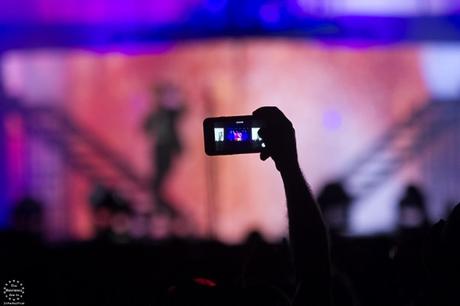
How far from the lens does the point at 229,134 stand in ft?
11.2

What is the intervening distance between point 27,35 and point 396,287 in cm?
1518

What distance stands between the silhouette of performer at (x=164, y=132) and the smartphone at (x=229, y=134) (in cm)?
1472

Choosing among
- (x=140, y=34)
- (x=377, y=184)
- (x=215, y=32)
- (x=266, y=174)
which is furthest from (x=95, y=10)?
(x=377, y=184)

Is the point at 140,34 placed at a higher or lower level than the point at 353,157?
higher

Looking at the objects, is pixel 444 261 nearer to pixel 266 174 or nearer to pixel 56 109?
pixel 266 174

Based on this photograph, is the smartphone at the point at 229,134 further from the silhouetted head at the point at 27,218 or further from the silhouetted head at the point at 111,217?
the silhouetted head at the point at 111,217

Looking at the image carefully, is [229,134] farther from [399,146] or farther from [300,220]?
[399,146]

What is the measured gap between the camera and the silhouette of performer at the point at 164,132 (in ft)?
59.7

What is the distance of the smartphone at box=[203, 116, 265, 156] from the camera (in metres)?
3.42

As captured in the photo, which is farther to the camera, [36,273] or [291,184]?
[36,273]

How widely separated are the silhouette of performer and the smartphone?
14721mm

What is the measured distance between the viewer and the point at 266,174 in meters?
18.1

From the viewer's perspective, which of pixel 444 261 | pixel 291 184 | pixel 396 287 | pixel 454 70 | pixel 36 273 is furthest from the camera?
pixel 454 70

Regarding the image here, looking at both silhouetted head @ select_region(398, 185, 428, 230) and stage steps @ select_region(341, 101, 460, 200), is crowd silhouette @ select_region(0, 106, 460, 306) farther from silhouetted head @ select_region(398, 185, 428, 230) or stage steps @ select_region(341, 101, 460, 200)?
stage steps @ select_region(341, 101, 460, 200)
